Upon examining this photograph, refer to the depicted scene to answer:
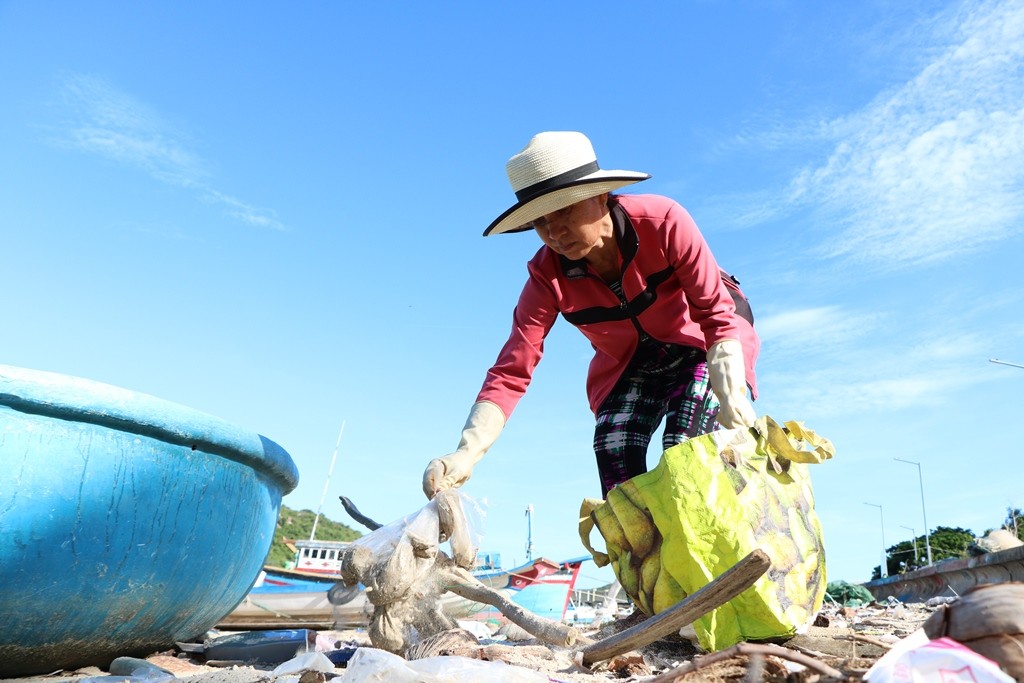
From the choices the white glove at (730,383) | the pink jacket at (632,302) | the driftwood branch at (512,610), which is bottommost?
the driftwood branch at (512,610)

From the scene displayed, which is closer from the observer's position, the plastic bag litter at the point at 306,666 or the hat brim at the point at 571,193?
the plastic bag litter at the point at 306,666

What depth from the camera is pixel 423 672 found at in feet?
5.20

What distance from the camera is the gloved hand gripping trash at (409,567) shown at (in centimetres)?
240

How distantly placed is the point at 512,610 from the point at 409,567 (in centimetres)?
35

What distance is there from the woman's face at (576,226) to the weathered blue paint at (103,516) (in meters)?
1.58

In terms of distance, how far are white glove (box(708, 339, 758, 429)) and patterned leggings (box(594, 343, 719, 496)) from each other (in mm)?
346

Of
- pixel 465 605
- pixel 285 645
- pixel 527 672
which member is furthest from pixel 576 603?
pixel 527 672

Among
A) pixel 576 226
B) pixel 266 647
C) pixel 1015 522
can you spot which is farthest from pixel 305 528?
pixel 576 226

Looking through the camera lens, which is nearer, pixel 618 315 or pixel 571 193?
pixel 571 193

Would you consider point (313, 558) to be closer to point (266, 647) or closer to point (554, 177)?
A: point (266, 647)

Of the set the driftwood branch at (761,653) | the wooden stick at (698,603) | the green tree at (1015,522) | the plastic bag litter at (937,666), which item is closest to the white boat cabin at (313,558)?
the green tree at (1015,522)

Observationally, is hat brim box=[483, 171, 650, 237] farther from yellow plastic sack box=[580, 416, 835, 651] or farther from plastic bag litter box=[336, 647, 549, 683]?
plastic bag litter box=[336, 647, 549, 683]

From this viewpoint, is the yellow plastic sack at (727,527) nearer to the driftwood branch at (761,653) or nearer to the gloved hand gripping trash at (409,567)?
the gloved hand gripping trash at (409,567)

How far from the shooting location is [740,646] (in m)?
1.08
